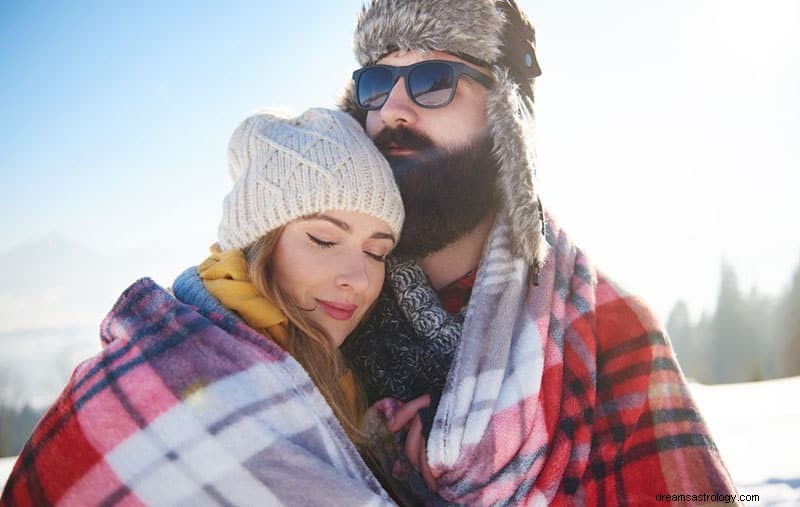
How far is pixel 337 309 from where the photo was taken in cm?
182

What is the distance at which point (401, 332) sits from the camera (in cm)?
215

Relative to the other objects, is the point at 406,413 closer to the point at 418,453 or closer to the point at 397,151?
the point at 418,453

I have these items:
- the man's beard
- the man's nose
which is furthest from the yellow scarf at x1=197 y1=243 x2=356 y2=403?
the man's nose

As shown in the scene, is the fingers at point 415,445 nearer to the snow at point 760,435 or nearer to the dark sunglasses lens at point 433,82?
the snow at point 760,435

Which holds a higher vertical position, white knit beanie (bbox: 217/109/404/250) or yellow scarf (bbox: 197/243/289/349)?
white knit beanie (bbox: 217/109/404/250)

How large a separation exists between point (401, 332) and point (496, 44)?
3.98 ft

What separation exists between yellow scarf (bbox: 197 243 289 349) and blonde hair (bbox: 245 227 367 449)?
0.07 feet

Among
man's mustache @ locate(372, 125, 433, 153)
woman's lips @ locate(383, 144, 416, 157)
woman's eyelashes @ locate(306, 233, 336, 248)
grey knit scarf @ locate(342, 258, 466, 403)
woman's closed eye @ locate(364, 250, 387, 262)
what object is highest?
man's mustache @ locate(372, 125, 433, 153)

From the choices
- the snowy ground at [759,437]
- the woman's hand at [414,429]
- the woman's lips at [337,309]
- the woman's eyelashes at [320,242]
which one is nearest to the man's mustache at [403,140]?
the woman's eyelashes at [320,242]

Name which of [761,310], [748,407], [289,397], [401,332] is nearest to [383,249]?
[401,332]

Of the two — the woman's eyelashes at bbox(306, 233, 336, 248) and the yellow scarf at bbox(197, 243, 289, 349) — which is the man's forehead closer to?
the woman's eyelashes at bbox(306, 233, 336, 248)

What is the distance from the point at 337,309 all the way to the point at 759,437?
551 cm

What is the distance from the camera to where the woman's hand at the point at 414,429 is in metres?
1.77

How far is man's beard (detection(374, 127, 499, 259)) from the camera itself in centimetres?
219
